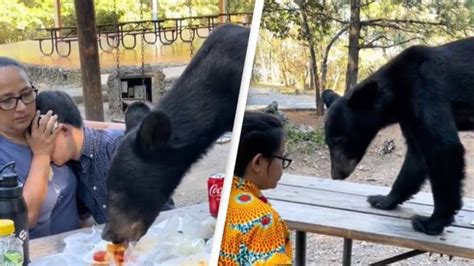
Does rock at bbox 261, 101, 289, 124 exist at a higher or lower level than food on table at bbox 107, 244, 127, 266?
higher

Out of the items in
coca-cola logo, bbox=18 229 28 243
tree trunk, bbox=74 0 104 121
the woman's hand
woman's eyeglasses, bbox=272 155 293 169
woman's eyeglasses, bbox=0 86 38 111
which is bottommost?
coca-cola logo, bbox=18 229 28 243

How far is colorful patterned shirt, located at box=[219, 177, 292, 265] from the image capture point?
0.57m

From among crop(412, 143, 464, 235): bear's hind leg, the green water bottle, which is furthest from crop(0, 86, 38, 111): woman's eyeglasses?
crop(412, 143, 464, 235): bear's hind leg

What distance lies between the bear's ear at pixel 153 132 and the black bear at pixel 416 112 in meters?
0.16

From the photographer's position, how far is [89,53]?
1.97 ft

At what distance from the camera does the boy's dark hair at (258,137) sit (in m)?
0.56

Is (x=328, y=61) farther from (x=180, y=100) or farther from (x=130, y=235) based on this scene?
(x=130, y=235)

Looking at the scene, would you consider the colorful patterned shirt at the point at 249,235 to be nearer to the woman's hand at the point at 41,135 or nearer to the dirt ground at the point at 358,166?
the dirt ground at the point at 358,166

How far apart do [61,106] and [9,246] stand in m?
0.15

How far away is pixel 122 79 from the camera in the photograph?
1.99ft

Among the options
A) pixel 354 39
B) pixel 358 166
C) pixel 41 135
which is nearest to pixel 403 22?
pixel 354 39

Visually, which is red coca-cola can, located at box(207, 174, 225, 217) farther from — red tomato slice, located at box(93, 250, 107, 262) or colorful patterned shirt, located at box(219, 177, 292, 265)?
red tomato slice, located at box(93, 250, 107, 262)

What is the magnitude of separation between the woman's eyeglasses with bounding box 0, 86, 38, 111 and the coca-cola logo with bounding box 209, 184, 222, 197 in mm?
198

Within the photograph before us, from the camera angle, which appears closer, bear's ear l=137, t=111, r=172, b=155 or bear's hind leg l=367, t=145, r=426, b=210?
bear's ear l=137, t=111, r=172, b=155
